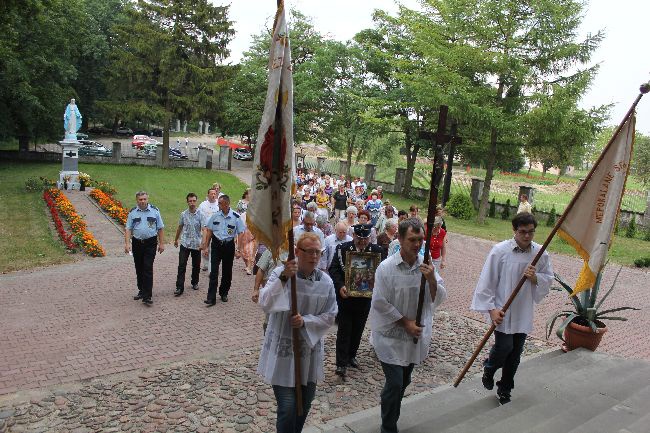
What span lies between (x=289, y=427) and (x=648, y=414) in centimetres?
351

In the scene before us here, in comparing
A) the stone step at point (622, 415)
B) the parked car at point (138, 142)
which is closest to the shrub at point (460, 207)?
the stone step at point (622, 415)

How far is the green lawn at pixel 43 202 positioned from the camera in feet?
41.3

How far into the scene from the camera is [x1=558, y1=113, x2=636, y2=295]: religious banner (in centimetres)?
491

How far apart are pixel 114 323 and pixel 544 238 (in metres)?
19.4

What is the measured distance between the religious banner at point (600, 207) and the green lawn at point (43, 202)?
1125 centimetres

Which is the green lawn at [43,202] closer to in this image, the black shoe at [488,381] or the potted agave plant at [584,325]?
the black shoe at [488,381]

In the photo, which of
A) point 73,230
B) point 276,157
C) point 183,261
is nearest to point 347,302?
point 276,157

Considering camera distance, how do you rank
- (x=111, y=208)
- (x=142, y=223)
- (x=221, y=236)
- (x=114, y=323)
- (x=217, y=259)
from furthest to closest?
(x=111, y=208)
(x=217, y=259)
(x=221, y=236)
(x=142, y=223)
(x=114, y=323)

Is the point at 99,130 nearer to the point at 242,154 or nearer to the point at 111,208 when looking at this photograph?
the point at 242,154

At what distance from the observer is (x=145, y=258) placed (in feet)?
27.9

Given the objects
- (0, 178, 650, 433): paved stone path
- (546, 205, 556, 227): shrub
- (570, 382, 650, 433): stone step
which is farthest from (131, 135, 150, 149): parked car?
(570, 382, 650, 433): stone step

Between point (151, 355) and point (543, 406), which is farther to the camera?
point (151, 355)

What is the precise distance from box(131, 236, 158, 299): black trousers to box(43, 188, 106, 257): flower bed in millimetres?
4680

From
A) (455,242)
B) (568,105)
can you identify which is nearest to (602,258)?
(455,242)
